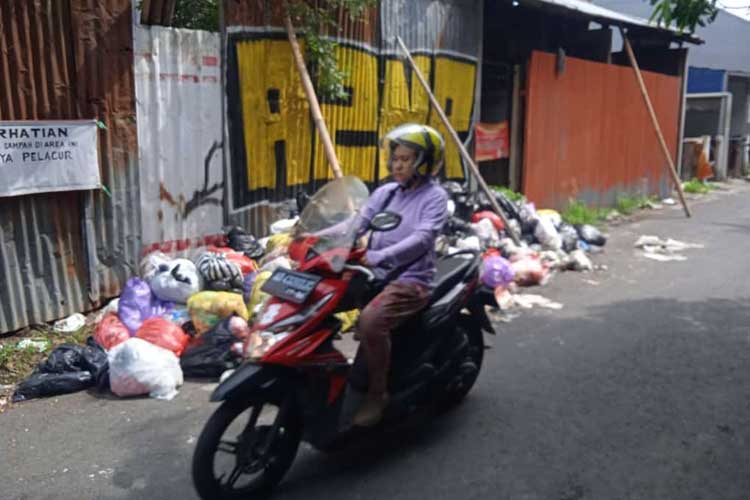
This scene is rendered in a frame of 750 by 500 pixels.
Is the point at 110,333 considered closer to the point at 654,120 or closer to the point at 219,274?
the point at 219,274

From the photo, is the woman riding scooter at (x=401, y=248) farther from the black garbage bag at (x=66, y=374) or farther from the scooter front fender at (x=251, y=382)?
the black garbage bag at (x=66, y=374)

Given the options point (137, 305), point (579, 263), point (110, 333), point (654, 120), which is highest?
point (654, 120)

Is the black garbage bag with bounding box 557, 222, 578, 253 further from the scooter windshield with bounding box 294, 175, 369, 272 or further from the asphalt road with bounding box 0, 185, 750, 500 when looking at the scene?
the scooter windshield with bounding box 294, 175, 369, 272

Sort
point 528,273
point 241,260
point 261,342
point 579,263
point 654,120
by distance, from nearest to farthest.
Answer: point 261,342
point 241,260
point 528,273
point 579,263
point 654,120

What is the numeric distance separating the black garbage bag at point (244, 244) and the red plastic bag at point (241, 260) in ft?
0.38

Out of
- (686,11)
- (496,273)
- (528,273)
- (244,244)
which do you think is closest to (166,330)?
(244,244)

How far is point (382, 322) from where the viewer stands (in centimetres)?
350

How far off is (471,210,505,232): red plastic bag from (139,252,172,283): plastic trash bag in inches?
162

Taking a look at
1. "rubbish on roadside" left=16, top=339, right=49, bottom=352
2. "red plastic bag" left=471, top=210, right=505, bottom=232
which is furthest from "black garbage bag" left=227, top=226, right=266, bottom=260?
"red plastic bag" left=471, top=210, right=505, bottom=232

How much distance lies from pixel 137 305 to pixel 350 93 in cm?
390

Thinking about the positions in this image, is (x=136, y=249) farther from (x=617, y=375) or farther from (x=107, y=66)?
(x=617, y=375)

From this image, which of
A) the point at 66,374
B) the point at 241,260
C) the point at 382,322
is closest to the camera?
the point at 382,322

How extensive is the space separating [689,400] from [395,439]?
196cm

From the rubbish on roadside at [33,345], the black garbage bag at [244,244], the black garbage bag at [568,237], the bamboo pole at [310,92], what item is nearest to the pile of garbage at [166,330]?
the black garbage bag at [244,244]
